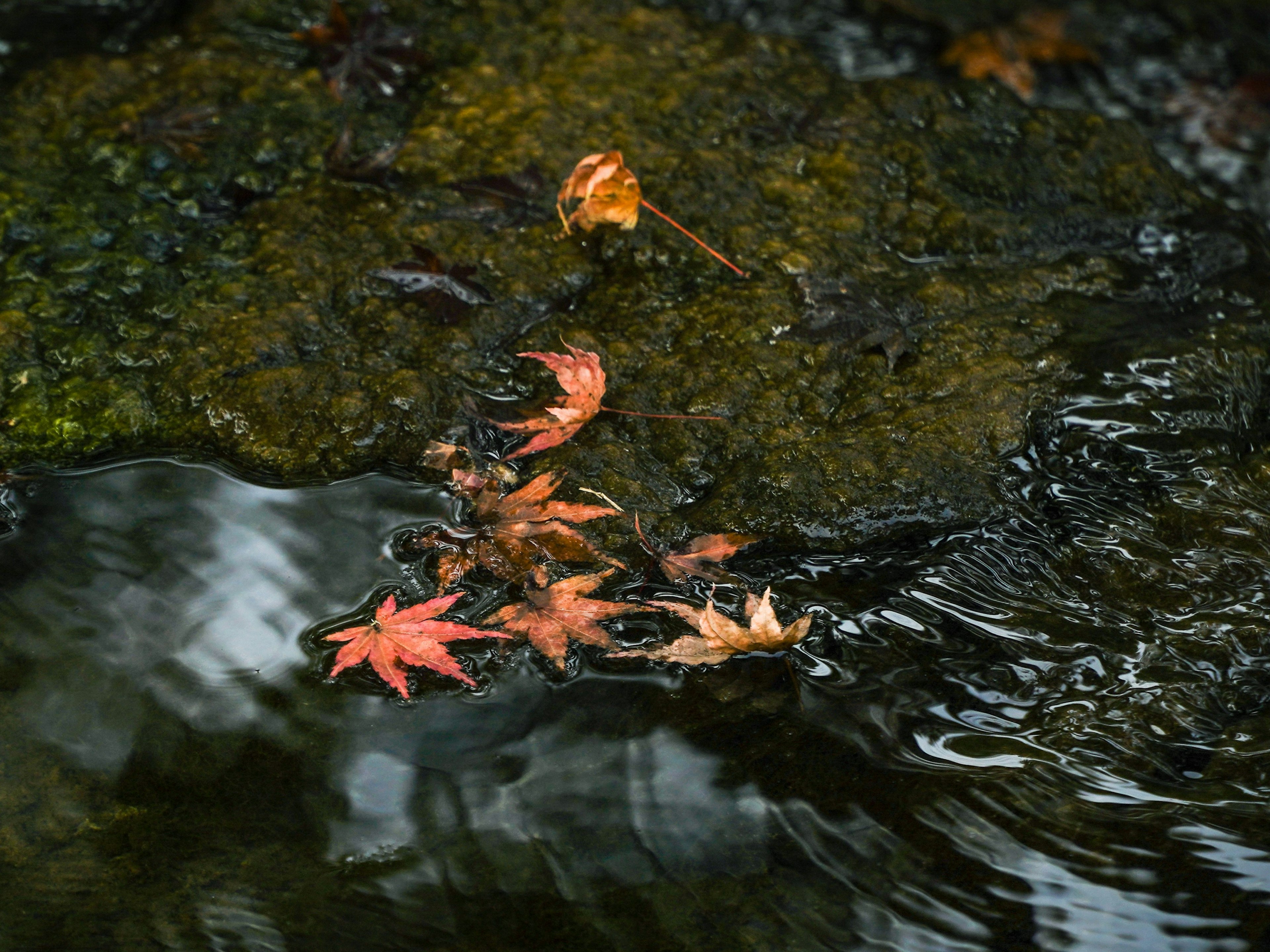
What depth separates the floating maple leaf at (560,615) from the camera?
199cm

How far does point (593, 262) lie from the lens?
2.62 metres

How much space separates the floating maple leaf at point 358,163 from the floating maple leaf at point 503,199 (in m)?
0.21

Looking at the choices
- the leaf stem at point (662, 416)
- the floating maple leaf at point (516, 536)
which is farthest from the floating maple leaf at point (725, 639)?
the leaf stem at point (662, 416)

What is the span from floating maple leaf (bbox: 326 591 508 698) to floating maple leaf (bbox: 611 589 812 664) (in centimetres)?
32

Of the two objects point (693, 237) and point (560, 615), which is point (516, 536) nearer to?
point (560, 615)

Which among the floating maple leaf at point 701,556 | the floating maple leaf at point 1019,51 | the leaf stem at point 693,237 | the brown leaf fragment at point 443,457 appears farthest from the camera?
the floating maple leaf at point 1019,51

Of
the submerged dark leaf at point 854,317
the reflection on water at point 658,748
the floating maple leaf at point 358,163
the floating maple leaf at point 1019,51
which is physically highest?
the floating maple leaf at point 1019,51

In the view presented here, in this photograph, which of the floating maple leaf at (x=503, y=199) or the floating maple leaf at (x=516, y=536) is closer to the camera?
the floating maple leaf at (x=516, y=536)

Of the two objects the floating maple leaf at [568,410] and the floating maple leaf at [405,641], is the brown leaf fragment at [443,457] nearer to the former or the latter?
the floating maple leaf at [568,410]

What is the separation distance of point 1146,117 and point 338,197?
2920 mm

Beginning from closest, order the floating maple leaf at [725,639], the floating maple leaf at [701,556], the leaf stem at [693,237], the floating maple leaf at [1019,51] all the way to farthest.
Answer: the floating maple leaf at [725,639], the floating maple leaf at [701,556], the leaf stem at [693,237], the floating maple leaf at [1019,51]

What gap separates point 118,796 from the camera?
1830 mm

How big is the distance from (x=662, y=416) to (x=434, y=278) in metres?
0.70

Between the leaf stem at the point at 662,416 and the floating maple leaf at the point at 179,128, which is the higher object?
the floating maple leaf at the point at 179,128
